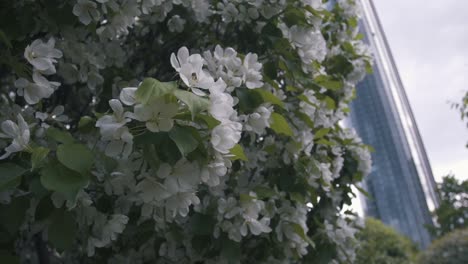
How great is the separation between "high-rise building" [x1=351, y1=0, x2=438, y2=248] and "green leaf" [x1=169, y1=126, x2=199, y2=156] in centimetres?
1156

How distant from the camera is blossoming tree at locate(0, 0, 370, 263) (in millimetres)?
973

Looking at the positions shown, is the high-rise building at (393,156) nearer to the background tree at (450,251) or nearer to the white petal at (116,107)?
the background tree at (450,251)

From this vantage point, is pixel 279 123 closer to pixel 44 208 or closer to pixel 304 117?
pixel 304 117

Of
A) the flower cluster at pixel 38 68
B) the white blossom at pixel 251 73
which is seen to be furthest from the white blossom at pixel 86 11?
the white blossom at pixel 251 73

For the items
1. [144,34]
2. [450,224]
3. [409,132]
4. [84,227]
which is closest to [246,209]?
[84,227]

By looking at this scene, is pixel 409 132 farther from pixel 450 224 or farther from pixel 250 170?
pixel 250 170

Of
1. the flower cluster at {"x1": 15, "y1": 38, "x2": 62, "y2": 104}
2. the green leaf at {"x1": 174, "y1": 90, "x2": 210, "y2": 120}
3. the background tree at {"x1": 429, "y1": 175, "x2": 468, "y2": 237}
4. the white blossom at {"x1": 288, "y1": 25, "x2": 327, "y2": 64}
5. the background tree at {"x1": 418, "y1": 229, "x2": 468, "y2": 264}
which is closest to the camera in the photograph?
the green leaf at {"x1": 174, "y1": 90, "x2": 210, "y2": 120}

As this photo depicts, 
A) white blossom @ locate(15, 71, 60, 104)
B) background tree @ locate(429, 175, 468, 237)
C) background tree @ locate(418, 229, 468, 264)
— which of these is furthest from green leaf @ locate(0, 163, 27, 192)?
background tree @ locate(429, 175, 468, 237)

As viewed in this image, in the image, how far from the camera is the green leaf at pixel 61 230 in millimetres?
1079

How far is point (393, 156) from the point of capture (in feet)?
57.5

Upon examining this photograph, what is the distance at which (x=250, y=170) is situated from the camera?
204cm

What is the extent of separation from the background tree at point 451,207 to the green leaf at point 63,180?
25.0 feet

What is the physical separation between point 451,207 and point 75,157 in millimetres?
8010

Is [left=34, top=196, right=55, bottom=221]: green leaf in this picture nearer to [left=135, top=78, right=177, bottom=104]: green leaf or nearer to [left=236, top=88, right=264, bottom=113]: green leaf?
[left=135, top=78, right=177, bottom=104]: green leaf
